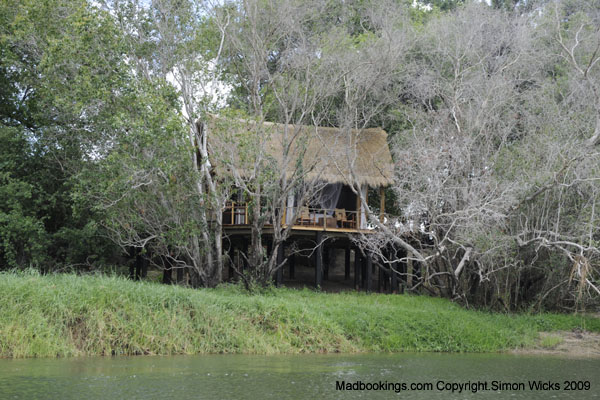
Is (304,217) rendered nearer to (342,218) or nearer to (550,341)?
(342,218)

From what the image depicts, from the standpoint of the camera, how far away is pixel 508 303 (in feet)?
54.3

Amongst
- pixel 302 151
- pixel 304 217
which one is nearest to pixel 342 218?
pixel 304 217

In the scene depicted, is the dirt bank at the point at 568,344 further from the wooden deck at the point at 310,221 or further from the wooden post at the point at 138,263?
the wooden post at the point at 138,263

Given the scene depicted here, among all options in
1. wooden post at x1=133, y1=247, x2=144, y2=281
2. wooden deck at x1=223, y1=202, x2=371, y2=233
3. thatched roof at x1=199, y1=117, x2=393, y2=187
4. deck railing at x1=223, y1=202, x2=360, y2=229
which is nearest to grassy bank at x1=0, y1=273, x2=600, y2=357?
wooden deck at x1=223, y1=202, x2=371, y2=233

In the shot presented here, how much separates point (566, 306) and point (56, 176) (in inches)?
561

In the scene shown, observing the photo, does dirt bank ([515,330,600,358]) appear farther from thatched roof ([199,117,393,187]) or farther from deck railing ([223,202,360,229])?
deck railing ([223,202,360,229])

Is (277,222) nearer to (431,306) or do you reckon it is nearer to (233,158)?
(233,158)

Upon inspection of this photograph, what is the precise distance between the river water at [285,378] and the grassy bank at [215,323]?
559 millimetres

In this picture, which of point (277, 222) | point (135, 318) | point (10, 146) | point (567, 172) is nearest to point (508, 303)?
point (567, 172)

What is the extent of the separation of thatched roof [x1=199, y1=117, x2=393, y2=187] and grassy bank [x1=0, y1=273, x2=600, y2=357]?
3.17m

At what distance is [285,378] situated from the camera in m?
8.78

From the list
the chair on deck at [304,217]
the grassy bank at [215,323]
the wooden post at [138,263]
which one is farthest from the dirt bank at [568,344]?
the wooden post at [138,263]

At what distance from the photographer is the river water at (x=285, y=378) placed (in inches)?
294

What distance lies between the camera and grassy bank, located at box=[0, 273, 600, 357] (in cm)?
1058
